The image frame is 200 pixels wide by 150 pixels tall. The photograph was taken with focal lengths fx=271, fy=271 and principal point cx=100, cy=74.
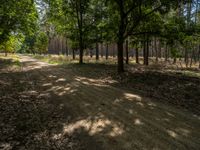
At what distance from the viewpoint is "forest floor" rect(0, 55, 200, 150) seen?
757 centimetres

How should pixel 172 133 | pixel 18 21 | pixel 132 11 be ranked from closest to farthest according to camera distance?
pixel 172 133
pixel 132 11
pixel 18 21

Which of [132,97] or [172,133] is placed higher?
[132,97]

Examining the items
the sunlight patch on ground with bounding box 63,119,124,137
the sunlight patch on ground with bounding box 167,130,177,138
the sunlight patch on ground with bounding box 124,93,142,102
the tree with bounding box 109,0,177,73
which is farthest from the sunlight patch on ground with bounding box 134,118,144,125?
the tree with bounding box 109,0,177,73

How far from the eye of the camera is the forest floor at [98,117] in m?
7.57

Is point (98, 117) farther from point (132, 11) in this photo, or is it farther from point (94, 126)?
point (132, 11)

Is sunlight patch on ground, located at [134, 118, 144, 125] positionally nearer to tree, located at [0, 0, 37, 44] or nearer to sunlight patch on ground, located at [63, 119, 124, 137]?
sunlight patch on ground, located at [63, 119, 124, 137]

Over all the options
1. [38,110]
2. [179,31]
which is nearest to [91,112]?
[38,110]

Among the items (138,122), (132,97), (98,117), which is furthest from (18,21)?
(138,122)

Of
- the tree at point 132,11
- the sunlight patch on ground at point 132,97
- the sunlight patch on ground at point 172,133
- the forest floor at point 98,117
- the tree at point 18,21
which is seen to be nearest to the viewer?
the forest floor at point 98,117

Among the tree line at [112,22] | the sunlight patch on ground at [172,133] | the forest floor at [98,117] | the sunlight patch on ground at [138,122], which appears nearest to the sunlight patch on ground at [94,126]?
the forest floor at [98,117]

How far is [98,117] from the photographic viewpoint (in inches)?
389

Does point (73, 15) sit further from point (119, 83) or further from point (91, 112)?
point (91, 112)

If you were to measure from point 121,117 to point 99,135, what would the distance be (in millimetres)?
1961

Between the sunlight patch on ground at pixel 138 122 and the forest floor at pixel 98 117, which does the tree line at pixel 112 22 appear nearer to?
the forest floor at pixel 98 117
